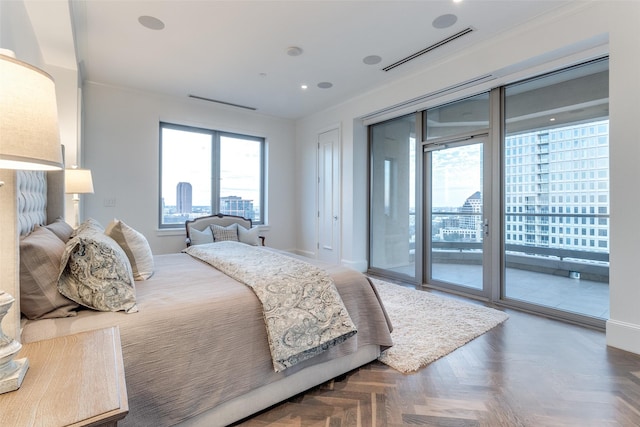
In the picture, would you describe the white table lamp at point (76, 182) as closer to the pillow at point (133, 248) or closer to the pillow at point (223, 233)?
the pillow at point (133, 248)

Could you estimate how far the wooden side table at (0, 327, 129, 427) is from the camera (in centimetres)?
69

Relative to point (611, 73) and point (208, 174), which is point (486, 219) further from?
point (208, 174)

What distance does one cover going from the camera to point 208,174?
5.38m

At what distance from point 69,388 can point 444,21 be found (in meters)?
3.53

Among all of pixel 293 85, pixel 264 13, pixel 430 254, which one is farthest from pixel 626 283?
pixel 293 85

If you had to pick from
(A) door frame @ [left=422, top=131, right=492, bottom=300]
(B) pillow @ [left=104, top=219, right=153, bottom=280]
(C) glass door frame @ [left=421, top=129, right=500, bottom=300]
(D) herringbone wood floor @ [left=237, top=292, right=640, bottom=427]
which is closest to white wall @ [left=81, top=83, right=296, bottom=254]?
(B) pillow @ [left=104, top=219, right=153, bottom=280]

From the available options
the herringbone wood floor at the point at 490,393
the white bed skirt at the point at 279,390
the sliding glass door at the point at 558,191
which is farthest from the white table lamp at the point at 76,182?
the sliding glass door at the point at 558,191

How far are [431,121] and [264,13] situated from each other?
99.8 inches

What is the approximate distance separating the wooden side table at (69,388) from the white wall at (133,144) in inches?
156

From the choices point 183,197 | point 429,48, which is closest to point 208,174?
point 183,197

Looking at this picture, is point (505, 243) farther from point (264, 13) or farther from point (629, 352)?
point (264, 13)

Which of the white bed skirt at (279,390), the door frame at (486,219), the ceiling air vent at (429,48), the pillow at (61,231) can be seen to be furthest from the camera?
the door frame at (486,219)

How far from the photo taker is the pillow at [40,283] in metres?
1.29

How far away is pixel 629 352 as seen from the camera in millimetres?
2346
